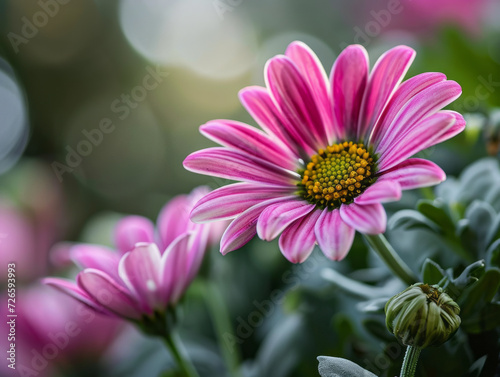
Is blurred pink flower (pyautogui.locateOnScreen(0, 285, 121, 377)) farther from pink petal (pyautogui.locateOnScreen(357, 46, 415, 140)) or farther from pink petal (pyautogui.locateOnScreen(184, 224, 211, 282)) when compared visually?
pink petal (pyautogui.locateOnScreen(357, 46, 415, 140))

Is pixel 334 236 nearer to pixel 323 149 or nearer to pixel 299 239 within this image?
pixel 299 239

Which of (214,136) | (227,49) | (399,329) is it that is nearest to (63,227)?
(227,49)

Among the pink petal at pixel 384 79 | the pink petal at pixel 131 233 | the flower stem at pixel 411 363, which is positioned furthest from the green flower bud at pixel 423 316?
the pink petal at pixel 131 233

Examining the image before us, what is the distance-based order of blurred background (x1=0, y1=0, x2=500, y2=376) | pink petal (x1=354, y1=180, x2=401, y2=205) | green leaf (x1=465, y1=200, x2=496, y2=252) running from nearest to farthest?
pink petal (x1=354, y1=180, x2=401, y2=205)
green leaf (x1=465, y1=200, x2=496, y2=252)
blurred background (x1=0, y1=0, x2=500, y2=376)

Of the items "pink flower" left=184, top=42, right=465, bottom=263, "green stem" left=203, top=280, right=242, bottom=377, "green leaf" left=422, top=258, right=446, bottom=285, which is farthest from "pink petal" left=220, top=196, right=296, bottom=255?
"green stem" left=203, top=280, right=242, bottom=377

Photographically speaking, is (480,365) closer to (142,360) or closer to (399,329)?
(399,329)

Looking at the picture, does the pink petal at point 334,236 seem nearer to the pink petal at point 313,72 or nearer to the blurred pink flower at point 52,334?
the pink petal at point 313,72

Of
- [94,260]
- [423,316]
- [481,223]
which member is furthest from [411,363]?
[94,260]
